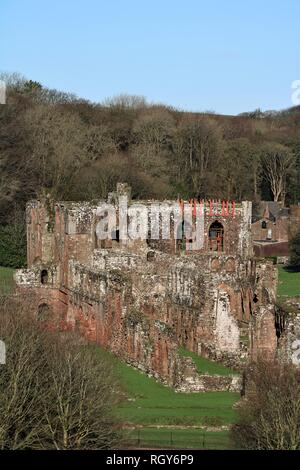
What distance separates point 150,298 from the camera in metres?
38.8

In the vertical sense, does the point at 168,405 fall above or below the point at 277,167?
below

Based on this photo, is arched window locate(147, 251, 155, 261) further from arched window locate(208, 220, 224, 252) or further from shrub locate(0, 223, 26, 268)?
shrub locate(0, 223, 26, 268)

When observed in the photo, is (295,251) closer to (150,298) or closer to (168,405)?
(150,298)

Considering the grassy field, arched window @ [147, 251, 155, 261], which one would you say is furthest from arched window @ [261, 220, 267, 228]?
arched window @ [147, 251, 155, 261]

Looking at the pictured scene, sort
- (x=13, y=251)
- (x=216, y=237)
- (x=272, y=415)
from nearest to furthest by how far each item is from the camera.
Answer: (x=272, y=415) < (x=216, y=237) < (x=13, y=251)

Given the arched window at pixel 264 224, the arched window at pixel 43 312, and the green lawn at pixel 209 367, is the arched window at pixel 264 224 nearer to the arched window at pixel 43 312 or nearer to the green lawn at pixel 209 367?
the arched window at pixel 43 312

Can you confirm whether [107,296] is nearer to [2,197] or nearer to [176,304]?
[176,304]

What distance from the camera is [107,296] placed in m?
39.4

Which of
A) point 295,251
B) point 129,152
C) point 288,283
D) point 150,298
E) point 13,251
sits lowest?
point 288,283

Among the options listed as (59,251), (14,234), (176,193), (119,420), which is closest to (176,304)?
(59,251)

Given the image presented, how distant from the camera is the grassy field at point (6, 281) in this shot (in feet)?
148

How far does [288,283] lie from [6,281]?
16.8m

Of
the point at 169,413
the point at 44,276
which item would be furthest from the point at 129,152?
the point at 169,413
